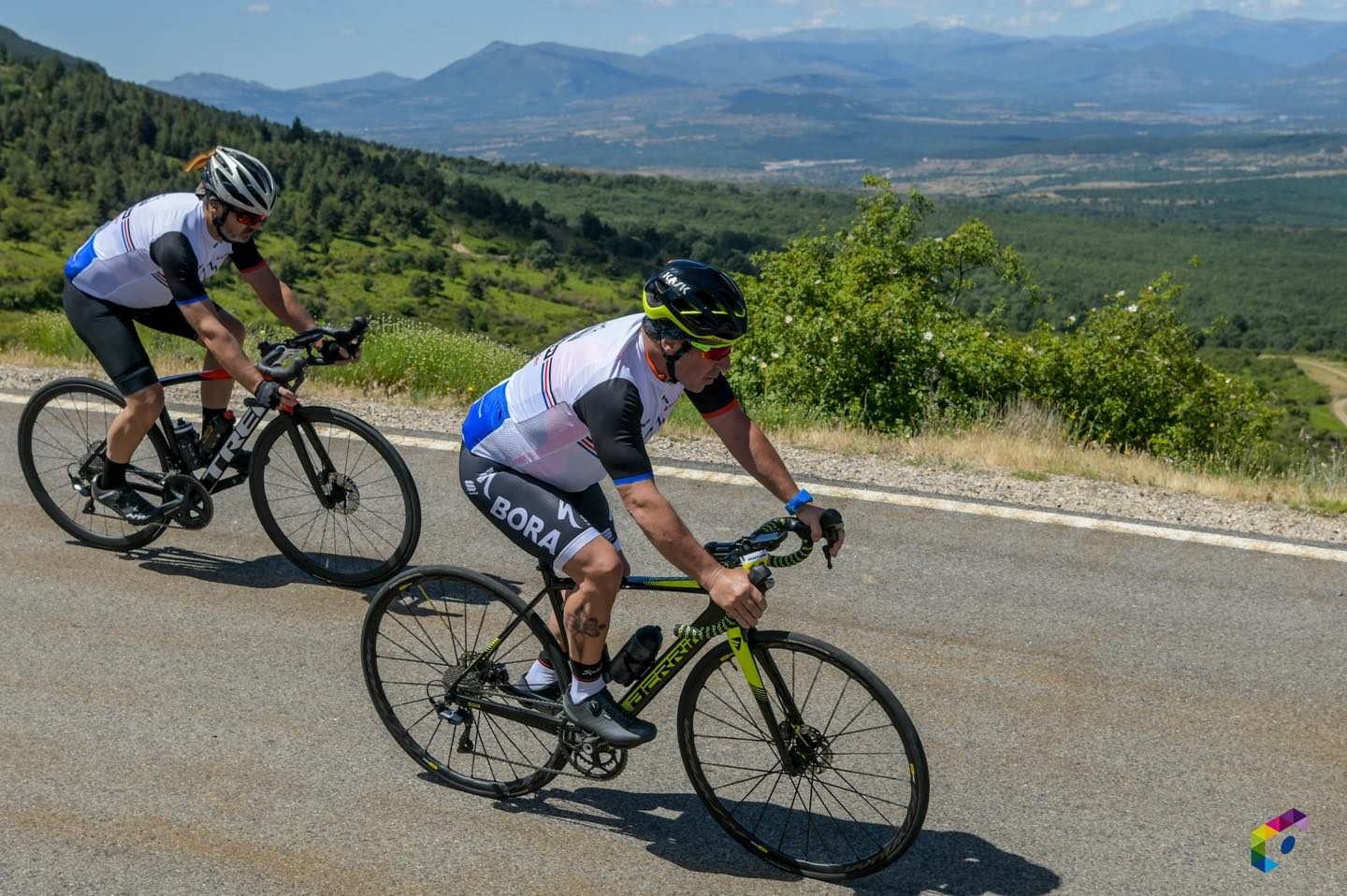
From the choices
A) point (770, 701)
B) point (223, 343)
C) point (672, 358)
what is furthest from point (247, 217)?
point (770, 701)

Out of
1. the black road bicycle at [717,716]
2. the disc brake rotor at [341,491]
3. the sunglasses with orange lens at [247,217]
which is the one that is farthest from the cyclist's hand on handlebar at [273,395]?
the black road bicycle at [717,716]

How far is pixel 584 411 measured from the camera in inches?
151

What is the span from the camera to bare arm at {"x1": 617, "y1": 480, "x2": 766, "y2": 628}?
366 centimetres

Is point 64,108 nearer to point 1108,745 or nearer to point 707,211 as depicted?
point 707,211

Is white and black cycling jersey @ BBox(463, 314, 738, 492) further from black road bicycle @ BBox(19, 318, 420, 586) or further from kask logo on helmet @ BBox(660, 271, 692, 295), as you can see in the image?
black road bicycle @ BBox(19, 318, 420, 586)

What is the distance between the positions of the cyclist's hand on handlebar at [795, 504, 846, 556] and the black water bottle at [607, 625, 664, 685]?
64 centimetres

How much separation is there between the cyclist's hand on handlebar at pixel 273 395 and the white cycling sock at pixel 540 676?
2.18 metres

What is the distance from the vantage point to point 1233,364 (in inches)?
3748

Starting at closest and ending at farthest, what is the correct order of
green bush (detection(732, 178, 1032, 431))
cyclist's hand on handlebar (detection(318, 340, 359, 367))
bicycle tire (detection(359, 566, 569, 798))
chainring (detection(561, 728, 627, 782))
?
chainring (detection(561, 728, 627, 782))
bicycle tire (detection(359, 566, 569, 798))
cyclist's hand on handlebar (detection(318, 340, 359, 367))
green bush (detection(732, 178, 1032, 431))

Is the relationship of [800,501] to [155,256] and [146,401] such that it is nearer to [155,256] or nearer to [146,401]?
[155,256]

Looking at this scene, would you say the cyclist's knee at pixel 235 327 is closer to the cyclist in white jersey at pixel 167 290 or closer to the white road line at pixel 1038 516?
the cyclist in white jersey at pixel 167 290

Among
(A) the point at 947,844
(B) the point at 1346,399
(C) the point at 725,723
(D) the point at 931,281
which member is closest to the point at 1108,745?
(A) the point at 947,844

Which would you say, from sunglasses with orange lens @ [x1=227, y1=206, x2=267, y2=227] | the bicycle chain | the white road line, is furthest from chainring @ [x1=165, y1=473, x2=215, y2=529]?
the bicycle chain

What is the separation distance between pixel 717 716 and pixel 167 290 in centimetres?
399
